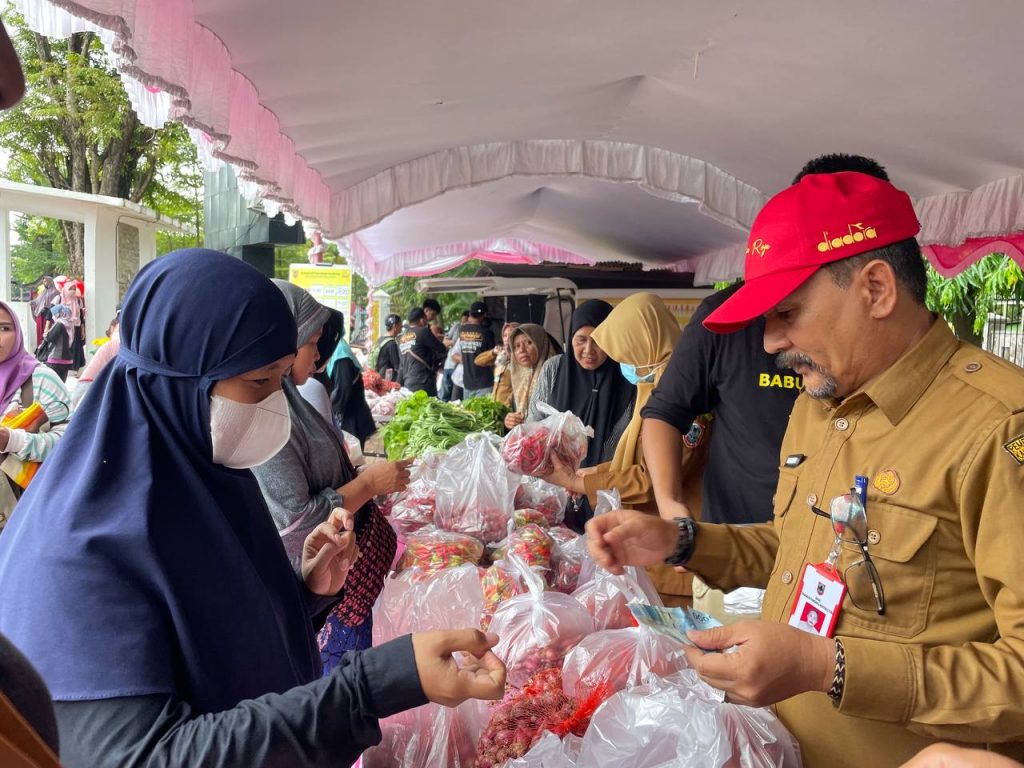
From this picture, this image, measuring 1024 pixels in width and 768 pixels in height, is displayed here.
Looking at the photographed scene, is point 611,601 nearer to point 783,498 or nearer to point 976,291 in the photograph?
point 783,498

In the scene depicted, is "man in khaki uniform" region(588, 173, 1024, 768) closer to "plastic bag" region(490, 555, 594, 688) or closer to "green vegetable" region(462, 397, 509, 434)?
"plastic bag" region(490, 555, 594, 688)

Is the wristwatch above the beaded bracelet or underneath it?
above

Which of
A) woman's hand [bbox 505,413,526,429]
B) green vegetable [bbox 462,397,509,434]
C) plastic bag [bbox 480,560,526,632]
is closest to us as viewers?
plastic bag [bbox 480,560,526,632]

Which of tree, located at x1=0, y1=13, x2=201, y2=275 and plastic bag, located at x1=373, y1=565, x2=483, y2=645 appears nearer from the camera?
plastic bag, located at x1=373, y1=565, x2=483, y2=645

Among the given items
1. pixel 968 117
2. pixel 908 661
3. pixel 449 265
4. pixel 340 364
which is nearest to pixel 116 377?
pixel 908 661

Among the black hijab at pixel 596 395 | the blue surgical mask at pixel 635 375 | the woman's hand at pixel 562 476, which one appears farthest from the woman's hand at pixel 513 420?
the woman's hand at pixel 562 476

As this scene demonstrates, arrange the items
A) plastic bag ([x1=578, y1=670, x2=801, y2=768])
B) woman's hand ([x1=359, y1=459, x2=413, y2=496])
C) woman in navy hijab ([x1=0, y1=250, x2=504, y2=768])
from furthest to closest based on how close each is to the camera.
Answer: woman's hand ([x1=359, y1=459, x2=413, y2=496]), plastic bag ([x1=578, y1=670, x2=801, y2=768]), woman in navy hijab ([x1=0, y1=250, x2=504, y2=768])

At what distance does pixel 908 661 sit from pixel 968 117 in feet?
9.96

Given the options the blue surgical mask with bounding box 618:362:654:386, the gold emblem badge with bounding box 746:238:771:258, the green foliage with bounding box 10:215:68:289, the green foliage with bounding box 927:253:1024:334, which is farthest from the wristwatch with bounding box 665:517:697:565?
the green foliage with bounding box 10:215:68:289

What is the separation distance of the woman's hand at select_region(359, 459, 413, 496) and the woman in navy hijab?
1065 mm

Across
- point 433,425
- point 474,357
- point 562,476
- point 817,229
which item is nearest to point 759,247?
point 817,229

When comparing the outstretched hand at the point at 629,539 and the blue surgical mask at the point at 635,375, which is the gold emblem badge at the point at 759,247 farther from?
the blue surgical mask at the point at 635,375

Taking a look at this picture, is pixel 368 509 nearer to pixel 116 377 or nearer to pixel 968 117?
pixel 116 377

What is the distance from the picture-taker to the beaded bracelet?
1.20 metres
